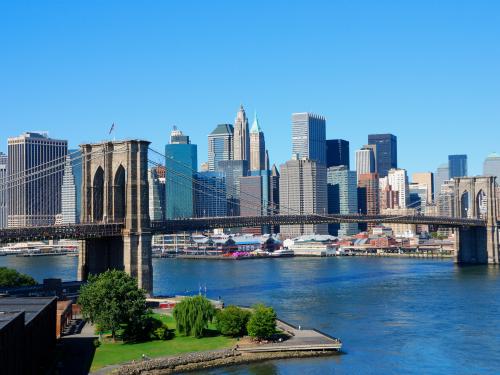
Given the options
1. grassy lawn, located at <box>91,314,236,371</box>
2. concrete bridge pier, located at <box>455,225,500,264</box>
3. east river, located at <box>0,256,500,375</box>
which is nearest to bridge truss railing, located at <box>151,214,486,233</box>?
concrete bridge pier, located at <box>455,225,500,264</box>

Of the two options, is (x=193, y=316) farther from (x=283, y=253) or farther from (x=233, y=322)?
(x=283, y=253)

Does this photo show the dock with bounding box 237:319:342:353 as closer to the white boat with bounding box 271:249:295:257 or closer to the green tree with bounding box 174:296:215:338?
the green tree with bounding box 174:296:215:338

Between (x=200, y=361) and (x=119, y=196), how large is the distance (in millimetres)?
22194

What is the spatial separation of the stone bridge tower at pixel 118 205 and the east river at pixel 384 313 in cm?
718

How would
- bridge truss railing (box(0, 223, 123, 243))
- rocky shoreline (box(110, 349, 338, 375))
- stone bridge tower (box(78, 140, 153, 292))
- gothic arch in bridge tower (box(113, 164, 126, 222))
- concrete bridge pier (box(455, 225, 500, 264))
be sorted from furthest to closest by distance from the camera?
concrete bridge pier (box(455, 225, 500, 264))
gothic arch in bridge tower (box(113, 164, 126, 222))
stone bridge tower (box(78, 140, 153, 292))
bridge truss railing (box(0, 223, 123, 243))
rocky shoreline (box(110, 349, 338, 375))

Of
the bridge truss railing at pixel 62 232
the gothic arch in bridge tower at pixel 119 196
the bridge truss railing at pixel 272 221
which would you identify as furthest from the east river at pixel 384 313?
the bridge truss railing at pixel 62 232

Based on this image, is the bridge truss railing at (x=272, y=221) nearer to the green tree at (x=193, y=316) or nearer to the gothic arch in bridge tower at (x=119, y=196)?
the gothic arch in bridge tower at (x=119, y=196)

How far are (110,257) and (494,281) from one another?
115ft

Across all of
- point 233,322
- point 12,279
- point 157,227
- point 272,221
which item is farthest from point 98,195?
point 272,221

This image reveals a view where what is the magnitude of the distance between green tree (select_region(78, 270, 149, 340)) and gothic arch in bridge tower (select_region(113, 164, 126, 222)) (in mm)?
14059

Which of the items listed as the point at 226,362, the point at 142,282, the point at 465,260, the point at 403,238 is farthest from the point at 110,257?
the point at 403,238

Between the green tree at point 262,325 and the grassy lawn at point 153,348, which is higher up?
the green tree at point 262,325

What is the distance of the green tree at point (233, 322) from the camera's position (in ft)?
122

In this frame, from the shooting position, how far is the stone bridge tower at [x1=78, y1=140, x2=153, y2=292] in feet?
166
